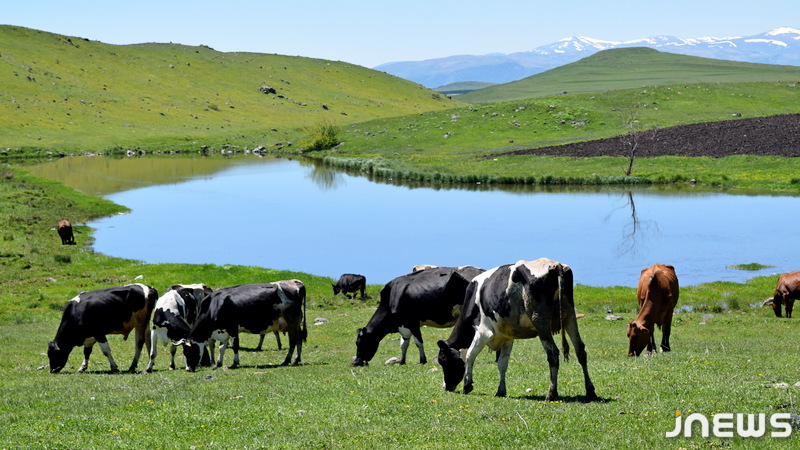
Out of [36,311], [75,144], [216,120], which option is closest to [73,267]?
[36,311]

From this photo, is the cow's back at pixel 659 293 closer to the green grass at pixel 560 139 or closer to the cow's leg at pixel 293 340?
the cow's leg at pixel 293 340

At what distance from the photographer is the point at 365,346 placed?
859 inches

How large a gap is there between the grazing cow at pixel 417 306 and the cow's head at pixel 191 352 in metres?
4.36

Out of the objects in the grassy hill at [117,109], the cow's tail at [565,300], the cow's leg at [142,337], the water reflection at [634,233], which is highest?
the grassy hill at [117,109]

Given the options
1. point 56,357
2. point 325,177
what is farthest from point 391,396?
point 325,177

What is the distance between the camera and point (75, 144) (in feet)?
431

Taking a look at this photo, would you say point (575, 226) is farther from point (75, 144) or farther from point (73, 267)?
point (75, 144)

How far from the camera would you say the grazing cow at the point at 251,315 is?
21.9 metres

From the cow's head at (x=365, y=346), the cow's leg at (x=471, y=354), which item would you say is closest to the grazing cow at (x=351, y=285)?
the cow's head at (x=365, y=346)

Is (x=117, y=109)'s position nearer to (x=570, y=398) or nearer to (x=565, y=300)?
(x=565, y=300)

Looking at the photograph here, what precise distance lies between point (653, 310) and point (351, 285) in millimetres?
17601

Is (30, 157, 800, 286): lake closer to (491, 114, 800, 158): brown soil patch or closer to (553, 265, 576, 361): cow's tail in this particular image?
(491, 114, 800, 158): brown soil patch

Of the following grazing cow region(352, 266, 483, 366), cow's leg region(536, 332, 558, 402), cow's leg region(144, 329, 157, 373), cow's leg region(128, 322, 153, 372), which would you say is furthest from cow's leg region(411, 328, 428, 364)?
cow's leg region(128, 322, 153, 372)

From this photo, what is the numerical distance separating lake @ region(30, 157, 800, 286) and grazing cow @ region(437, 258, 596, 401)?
2548 cm
